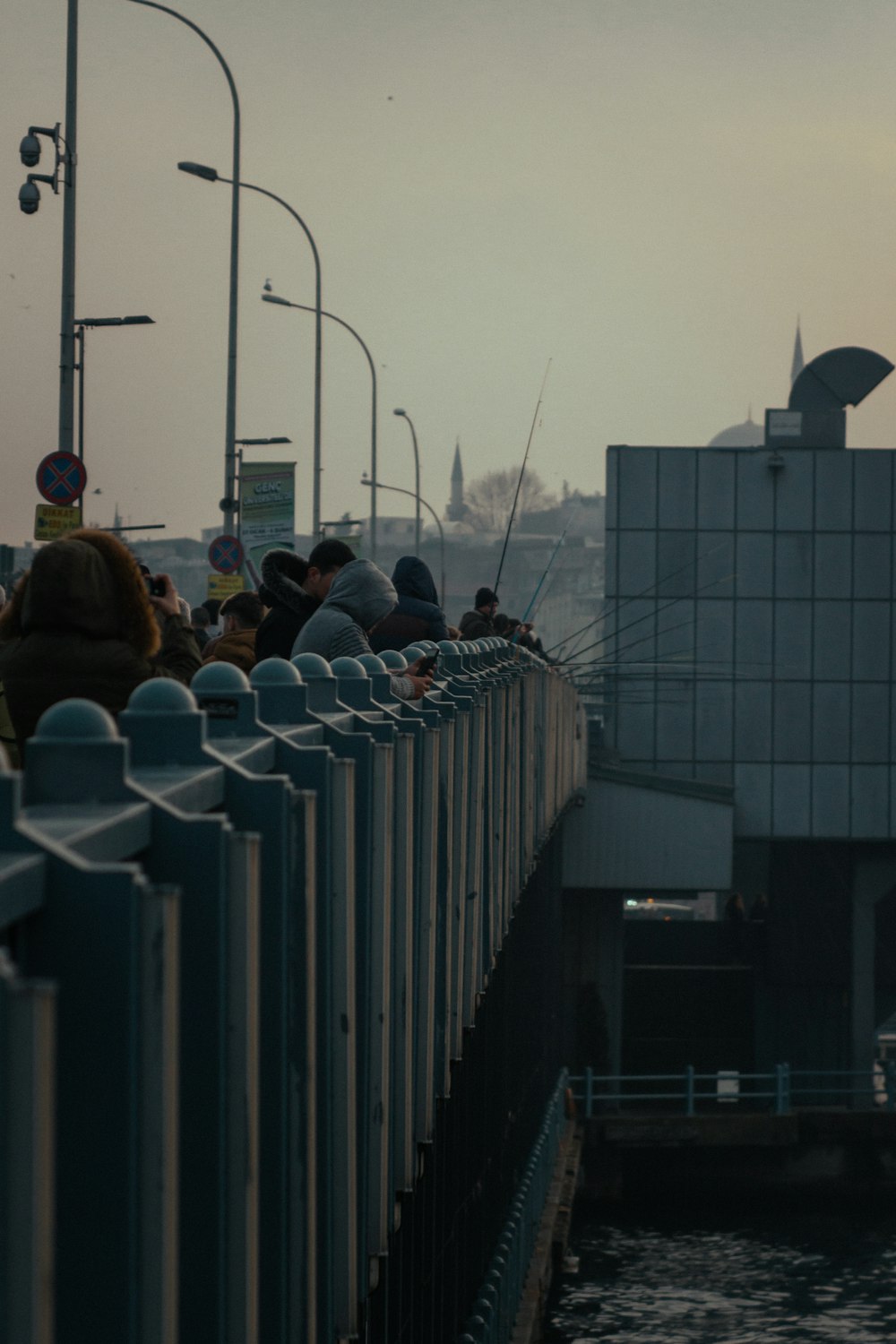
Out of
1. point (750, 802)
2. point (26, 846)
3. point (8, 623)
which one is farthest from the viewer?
point (750, 802)

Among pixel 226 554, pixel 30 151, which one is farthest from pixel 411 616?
pixel 226 554

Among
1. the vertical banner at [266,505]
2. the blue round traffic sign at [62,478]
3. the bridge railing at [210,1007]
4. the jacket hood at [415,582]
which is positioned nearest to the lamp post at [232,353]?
the vertical banner at [266,505]

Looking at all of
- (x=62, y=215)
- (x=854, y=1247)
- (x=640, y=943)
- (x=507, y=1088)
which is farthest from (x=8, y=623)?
(x=640, y=943)

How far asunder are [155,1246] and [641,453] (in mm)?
49181

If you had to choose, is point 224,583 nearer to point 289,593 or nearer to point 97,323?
point 97,323

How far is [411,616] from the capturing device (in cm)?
1036

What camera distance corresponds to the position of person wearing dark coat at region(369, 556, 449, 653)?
10352mm

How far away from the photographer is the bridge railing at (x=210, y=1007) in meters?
2.39

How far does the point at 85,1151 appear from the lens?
2535 millimetres

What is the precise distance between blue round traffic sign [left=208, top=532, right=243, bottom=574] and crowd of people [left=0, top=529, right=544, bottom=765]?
2008 centimetres

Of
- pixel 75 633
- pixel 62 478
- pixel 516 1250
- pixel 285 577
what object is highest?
pixel 62 478

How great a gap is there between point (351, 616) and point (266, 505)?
28771mm

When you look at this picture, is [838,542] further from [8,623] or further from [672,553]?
[8,623]

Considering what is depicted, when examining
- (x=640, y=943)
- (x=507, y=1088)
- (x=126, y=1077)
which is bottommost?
(x=640, y=943)
